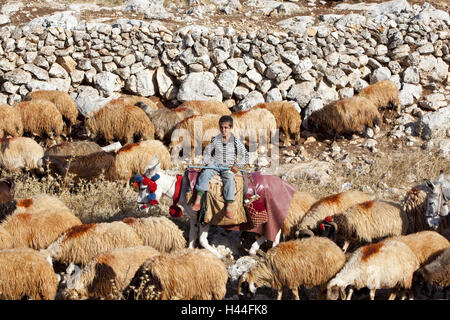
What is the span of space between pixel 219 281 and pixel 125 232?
1.47 metres

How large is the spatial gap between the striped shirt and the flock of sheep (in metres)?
0.93

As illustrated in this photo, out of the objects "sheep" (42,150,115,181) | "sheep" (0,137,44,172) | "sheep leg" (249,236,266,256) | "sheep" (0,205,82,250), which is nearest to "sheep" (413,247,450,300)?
"sheep leg" (249,236,266,256)

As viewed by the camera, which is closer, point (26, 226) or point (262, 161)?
point (26, 226)

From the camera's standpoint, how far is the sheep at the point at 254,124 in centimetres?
1134

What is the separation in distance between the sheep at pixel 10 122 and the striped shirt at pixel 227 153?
6.27 m

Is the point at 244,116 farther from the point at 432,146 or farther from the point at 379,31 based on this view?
the point at 379,31

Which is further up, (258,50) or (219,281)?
(258,50)

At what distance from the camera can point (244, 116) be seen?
11.5 metres

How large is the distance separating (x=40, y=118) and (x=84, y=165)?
3085mm

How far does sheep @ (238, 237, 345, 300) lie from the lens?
215 inches

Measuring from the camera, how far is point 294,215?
22.1 ft

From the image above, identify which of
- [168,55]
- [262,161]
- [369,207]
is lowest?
[262,161]

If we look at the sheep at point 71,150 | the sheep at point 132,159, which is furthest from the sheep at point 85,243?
the sheep at point 71,150

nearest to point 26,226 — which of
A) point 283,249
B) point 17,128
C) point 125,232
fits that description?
point 125,232
